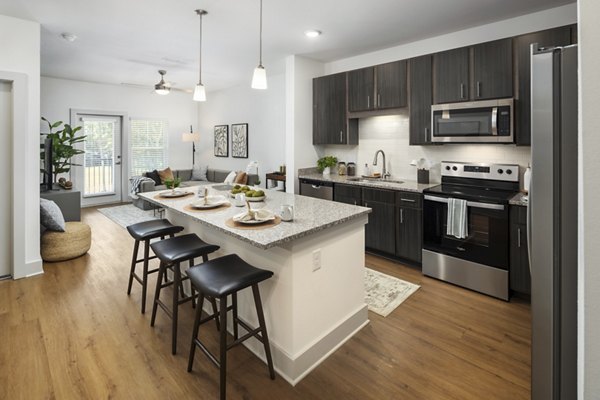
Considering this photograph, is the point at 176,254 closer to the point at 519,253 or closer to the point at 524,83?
the point at 519,253

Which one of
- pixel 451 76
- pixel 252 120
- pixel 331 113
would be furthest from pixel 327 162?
pixel 252 120

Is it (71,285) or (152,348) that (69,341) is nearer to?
(152,348)

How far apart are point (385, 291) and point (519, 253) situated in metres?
1.25

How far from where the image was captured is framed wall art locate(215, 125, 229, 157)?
8.05m

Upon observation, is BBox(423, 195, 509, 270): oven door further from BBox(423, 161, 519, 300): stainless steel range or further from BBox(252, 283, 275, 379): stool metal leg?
BBox(252, 283, 275, 379): stool metal leg

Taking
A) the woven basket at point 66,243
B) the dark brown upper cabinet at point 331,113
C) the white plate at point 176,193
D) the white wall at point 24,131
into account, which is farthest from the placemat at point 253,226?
the woven basket at point 66,243

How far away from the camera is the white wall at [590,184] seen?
0.79 m

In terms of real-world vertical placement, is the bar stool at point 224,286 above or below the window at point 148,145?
below

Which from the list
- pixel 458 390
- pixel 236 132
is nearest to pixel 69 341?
pixel 458 390

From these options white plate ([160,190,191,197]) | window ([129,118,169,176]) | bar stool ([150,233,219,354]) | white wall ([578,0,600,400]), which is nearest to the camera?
white wall ([578,0,600,400])

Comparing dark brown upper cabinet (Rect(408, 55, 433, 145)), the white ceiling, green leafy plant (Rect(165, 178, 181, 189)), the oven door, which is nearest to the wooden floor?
the oven door

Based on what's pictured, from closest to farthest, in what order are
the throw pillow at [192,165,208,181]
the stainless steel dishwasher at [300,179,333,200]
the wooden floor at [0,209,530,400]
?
the wooden floor at [0,209,530,400] → the stainless steel dishwasher at [300,179,333,200] → the throw pillow at [192,165,208,181]

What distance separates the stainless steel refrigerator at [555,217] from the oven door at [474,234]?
2011 mm

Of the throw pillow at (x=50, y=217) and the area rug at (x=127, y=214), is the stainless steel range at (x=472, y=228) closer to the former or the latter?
the throw pillow at (x=50, y=217)
